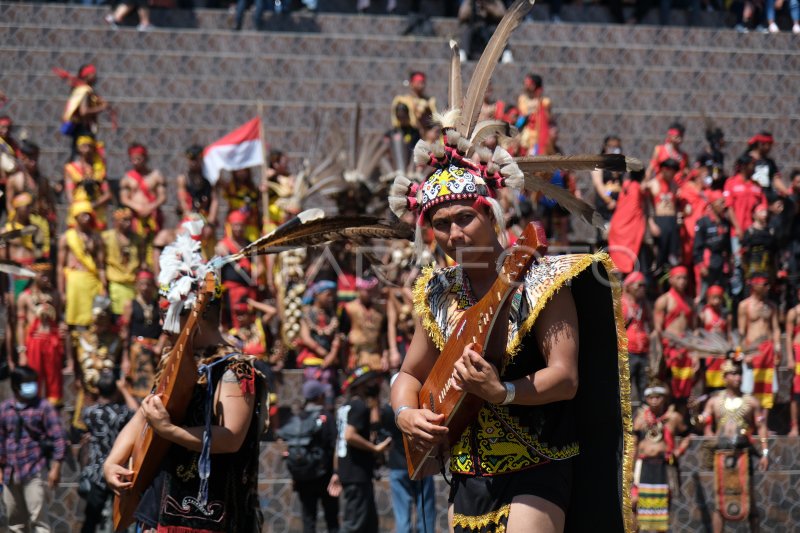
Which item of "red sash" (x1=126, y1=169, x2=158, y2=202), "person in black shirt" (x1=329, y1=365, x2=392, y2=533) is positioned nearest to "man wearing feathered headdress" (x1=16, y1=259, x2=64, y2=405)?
"red sash" (x1=126, y1=169, x2=158, y2=202)

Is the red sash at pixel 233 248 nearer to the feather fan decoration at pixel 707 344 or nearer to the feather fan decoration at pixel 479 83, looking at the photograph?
the feather fan decoration at pixel 707 344

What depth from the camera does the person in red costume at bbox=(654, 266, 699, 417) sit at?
11.9 metres

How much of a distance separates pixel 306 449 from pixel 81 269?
3.92 m

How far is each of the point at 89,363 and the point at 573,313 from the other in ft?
25.5

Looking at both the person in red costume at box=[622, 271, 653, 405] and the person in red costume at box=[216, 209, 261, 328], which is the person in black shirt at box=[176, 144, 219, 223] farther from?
the person in red costume at box=[622, 271, 653, 405]

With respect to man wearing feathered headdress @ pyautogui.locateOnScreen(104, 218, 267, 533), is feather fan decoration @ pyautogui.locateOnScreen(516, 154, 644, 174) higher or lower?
higher

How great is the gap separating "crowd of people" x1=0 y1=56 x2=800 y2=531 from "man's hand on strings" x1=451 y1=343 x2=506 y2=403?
5124 millimetres

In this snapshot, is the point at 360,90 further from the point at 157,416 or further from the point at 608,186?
the point at 157,416

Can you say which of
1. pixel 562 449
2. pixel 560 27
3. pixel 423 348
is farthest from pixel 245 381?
pixel 560 27

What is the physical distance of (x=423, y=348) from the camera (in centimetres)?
501

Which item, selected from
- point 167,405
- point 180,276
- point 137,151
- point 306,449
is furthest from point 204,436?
point 137,151

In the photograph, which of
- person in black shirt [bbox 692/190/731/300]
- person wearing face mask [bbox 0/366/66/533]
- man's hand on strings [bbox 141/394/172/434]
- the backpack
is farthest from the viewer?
person in black shirt [bbox 692/190/731/300]

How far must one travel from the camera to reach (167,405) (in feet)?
18.2

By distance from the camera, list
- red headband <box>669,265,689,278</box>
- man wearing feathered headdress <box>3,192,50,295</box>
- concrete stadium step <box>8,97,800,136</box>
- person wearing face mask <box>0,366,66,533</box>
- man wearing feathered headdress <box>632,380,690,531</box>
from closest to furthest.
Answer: person wearing face mask <box>0,366,66,533</box> → man wearing feathered headdress <box>632,380,690,531</box> → man wearing feathered headdress <box>3,192,50,295</box> → red headband <box>669,265,689,278</box> → concrete stadium step <box>8,97,800,136</box>
